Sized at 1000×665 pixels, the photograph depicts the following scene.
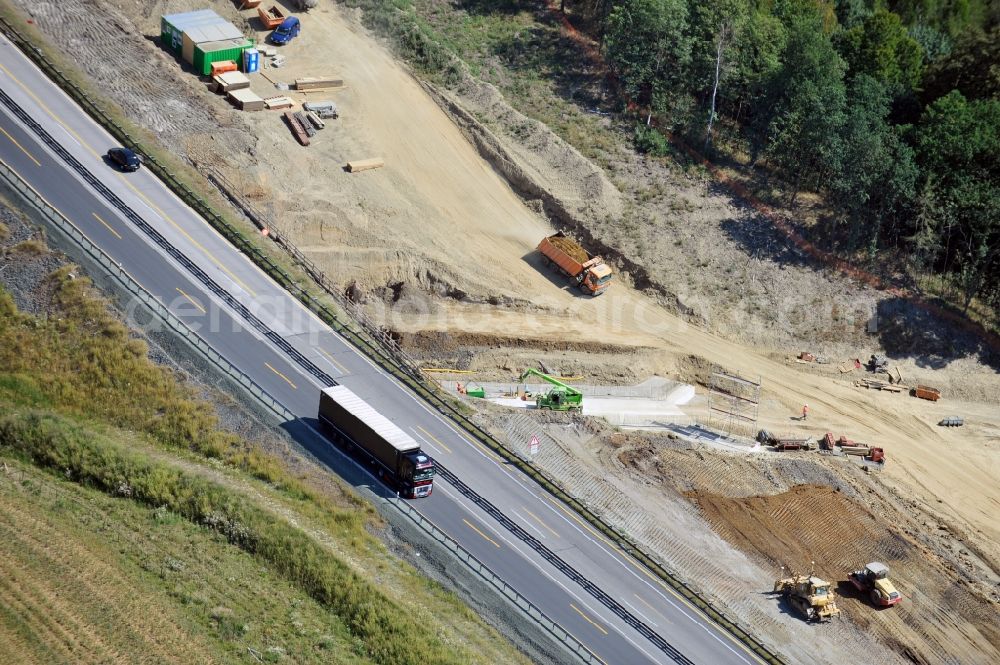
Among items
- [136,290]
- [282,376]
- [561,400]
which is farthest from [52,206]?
[561,400]

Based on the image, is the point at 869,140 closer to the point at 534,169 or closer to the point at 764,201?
the point at 764,201

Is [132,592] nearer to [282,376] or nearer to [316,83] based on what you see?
[282,376]

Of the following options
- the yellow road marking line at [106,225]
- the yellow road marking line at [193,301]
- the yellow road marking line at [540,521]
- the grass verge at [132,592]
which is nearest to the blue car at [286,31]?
the yellow road marking line at [106,225]

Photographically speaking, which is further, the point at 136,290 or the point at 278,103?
the point at 278,103

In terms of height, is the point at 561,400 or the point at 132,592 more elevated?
the point at 132,592

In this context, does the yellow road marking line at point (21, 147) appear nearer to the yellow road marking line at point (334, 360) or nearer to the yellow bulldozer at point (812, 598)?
the yellow road marking line at point (334, 360)
